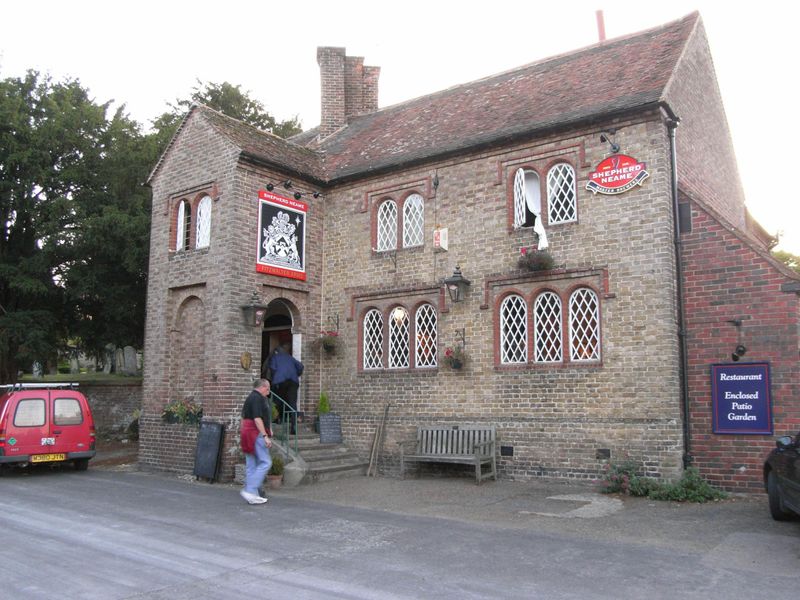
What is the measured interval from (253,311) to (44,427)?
4.81 m

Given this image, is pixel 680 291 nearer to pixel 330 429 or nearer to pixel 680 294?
pixel 680 294

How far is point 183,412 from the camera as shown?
46.4 ft

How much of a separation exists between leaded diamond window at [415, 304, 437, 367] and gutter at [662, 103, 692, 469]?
469 cm

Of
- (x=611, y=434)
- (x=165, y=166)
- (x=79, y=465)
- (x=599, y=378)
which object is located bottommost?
(x=79, y=465)

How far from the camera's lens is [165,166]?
15859 millimetres

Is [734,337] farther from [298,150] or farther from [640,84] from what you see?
[298,150]

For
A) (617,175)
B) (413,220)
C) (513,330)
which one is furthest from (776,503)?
(413,220)

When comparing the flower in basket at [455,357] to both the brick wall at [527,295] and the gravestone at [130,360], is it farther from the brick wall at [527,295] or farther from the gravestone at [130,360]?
the gravestone at [130,360]

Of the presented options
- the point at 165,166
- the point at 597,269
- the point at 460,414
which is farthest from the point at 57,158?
the point at 597,269

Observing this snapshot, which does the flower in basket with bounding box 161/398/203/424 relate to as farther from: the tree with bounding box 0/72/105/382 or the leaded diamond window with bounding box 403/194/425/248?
the tree with bounding box 0/72/105/382

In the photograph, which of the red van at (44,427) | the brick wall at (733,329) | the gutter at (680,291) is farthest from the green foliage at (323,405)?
the brick wall at (733,329)

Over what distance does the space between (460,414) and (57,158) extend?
14.9 meters

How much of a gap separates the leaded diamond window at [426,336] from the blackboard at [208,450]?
4.13m

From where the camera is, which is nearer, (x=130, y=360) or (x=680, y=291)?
(x=680, y=291)
